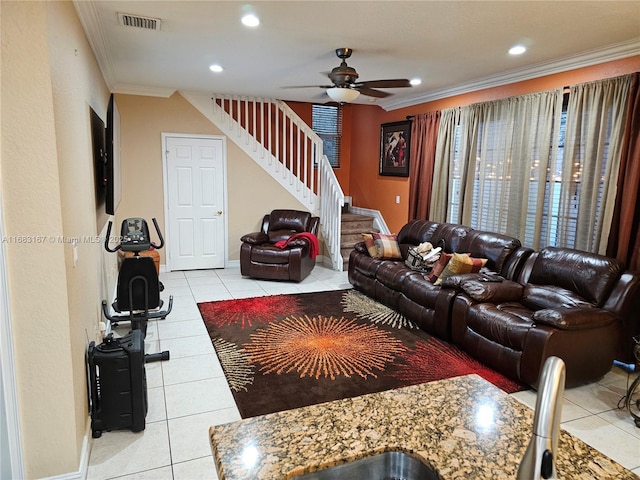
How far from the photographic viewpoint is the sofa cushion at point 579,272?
3254mm

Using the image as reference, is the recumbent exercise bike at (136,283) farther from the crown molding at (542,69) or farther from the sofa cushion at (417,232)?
the crown molding at (542,69)

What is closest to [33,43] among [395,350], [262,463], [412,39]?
[262,463]

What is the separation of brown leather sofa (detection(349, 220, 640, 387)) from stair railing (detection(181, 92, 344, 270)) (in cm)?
248

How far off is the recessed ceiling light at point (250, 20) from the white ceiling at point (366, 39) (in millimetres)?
52

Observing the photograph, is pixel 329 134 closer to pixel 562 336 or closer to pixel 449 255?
pixel 449 255

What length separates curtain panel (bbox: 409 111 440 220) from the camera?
5781mm

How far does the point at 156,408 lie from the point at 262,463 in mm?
2226

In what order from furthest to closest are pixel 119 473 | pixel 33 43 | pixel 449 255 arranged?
pixel 449 255, pixel 119 473, pixel 33 43

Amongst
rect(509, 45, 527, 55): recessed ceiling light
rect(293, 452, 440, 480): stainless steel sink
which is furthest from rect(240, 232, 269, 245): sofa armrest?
rect(293, 452, 440, 480): stainless steel sink

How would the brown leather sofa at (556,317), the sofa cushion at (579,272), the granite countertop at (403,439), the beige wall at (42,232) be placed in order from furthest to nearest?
the sofa cushion at (579,272) < the brown leather sofa at (556,317) < the beige wall at (42,232) < the granite countertop at (403,439)

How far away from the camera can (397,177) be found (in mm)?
6582

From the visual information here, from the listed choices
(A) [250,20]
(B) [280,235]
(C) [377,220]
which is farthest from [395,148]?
(A) [250,20]

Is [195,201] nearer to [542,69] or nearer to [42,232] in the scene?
[42,232]

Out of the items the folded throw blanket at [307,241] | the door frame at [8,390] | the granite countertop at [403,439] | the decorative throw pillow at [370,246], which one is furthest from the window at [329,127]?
the granite countertop at [403,439]
